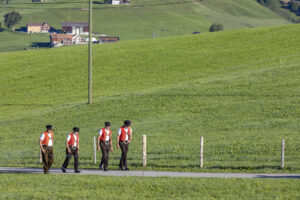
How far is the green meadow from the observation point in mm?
17172

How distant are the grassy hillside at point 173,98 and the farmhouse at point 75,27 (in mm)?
101866

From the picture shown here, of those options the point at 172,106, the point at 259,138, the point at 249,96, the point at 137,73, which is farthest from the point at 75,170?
the point at 137,73

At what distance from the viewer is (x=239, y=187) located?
18109 millimetres

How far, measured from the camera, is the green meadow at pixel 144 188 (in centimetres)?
1717

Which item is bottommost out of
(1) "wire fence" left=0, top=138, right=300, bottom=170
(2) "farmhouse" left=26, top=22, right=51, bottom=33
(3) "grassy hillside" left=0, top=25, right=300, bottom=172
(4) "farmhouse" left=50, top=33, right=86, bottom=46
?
(1) "wire fence" left=0, top=138, right=300, bottom=170

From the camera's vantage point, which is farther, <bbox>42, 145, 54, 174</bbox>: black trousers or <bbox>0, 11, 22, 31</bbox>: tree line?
<bbox>0, 11, 22, 31</bbox>: tree line

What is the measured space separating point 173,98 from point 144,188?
24.4 metres

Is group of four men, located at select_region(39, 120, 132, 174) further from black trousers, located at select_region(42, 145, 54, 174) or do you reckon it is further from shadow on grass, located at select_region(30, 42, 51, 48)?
shadow on grass, located at select_region(30, 42, 51, 48)

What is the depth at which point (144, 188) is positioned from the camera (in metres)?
18.3

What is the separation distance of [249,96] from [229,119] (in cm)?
644

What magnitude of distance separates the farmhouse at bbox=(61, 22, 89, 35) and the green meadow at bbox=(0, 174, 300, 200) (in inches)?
6131

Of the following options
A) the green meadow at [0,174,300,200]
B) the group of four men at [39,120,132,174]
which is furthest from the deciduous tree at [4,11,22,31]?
the green meadow at [0,174,300,200]

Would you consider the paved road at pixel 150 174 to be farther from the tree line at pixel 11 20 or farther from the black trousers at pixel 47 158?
the tree line at pixel 11 20

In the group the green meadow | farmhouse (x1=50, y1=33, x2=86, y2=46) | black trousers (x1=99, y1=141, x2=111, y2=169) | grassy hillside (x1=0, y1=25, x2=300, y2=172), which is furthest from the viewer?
farmhouse (x1=50, y1=33, x2=86, y2=46)
